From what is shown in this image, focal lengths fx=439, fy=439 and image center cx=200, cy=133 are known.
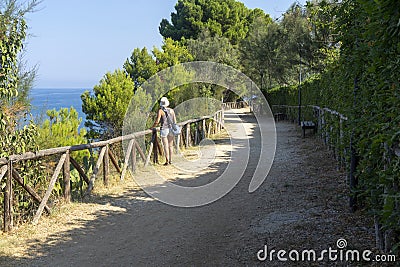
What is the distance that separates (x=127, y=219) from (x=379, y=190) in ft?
12.1

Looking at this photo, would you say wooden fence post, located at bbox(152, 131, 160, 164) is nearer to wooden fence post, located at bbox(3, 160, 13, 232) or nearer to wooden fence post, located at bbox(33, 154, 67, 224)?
wooden fence post, located at bbox(33, 154, 67, 224)

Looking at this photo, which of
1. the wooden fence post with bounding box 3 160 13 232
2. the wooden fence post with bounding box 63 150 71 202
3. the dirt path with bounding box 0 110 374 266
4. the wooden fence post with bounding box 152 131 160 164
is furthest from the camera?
the wooden fence post with bounding box 152 131 160 164

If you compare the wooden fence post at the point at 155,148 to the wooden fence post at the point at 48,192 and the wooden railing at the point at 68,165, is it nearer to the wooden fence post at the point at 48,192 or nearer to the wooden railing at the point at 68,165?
the wooden railing at the point at 68,165

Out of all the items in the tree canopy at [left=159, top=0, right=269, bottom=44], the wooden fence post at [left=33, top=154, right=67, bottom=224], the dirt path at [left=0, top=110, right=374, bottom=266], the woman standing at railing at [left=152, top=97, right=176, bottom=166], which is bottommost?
the dirt path at [left=0, top=110, right=374, bottom=266]

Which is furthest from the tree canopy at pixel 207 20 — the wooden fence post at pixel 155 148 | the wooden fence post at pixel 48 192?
the wooden fence post at pixel 48 192

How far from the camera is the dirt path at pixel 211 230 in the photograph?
4.62 m

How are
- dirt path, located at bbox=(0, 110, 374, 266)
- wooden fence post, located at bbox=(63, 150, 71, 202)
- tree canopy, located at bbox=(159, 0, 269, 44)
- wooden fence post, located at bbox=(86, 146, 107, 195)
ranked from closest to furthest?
1. dirt path, located at bbox=(0, 110, 374, 266)
2. wooden fence post, located at bbox=(63, 150, 71, 202)
3. wooden fence post, located at bbox=(86, 146, 107, 195)
4. tree canopy, located at bbox=(159, 0, 269, 44)

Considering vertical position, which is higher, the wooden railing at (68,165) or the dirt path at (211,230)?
the wooden railing at (68,165)

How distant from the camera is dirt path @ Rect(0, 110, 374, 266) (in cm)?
462

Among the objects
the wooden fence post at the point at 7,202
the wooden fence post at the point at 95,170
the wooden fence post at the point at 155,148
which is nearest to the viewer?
the wooden fence post at the point at 7,202

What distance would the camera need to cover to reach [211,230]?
5633mm

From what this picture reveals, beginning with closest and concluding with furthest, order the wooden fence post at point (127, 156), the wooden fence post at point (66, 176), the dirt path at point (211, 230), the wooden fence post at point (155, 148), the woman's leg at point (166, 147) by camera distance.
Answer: the dirt path at point (211, 230) < the wooden fence post at point (66, 176) < the wooden fence post at point (127, 156) < the woman's leg at point (166, 147) < the wooden fence post at point (155, 148)

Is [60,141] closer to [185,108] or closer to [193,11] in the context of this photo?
[185,108]

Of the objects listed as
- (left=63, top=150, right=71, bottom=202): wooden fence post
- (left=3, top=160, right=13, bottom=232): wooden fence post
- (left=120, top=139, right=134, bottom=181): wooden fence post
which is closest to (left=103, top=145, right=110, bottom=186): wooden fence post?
(left=120, top=139, right=134, bottom=181): wooden fence post
